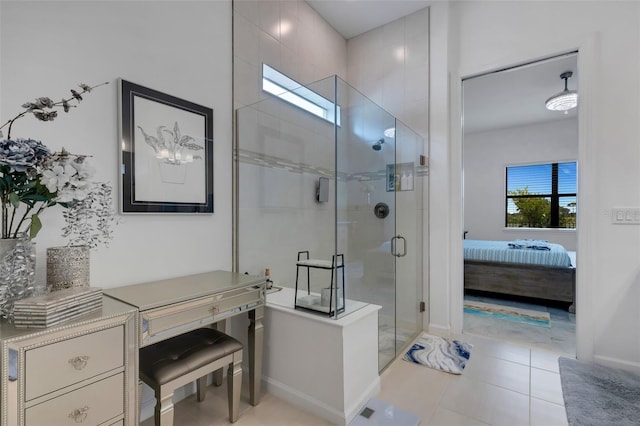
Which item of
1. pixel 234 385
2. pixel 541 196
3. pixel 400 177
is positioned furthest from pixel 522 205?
pixel 234 385

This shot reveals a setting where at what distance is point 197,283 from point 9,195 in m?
0.89

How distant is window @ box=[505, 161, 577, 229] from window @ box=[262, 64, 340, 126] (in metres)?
5.40

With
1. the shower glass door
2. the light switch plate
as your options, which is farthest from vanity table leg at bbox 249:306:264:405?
the light switch plate

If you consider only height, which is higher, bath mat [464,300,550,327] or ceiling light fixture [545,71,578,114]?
ceiling light fixture [545,71,578,114]

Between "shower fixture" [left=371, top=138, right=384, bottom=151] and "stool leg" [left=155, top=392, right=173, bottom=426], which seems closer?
"stool leg" [left=155, top=392, right=173, bottom=426]

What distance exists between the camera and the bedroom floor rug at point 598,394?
1.69m

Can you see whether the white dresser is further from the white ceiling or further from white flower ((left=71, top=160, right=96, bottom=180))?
the white ceiling

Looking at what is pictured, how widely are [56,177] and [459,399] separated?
241cm

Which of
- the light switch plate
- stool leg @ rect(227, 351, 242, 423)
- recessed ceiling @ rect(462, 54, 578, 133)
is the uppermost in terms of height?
recessed ceiling @ rect(462, 54, 578, 133)

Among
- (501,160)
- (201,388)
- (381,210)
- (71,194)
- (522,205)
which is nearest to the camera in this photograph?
(71,194)

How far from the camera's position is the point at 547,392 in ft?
6.43

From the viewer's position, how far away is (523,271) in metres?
3.87

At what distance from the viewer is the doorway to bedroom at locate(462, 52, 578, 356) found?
330 centimetres

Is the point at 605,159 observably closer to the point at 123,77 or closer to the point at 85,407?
the point at 123,77
